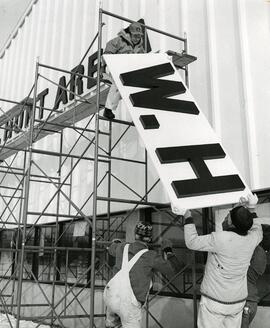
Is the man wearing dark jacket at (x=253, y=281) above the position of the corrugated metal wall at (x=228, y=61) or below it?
below

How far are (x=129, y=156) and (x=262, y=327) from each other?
414 centimetres

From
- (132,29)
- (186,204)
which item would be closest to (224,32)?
(132,29)

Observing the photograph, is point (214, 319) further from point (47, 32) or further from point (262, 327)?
point (47, 32)

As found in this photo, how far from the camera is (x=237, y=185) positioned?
4.77 m

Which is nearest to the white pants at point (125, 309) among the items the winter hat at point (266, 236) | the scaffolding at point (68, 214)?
the scaffolding at point (68, 214)

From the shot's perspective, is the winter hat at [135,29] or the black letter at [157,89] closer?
the black letter at [157,89]

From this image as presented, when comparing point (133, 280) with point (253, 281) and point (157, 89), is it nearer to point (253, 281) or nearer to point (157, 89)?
point (253, 281)

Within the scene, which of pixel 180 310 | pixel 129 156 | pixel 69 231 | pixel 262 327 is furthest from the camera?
pixel 69 231

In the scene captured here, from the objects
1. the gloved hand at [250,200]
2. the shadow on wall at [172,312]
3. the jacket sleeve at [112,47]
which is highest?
the jacket sleeve at [112,47]

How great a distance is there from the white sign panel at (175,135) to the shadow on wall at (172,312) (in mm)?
2605

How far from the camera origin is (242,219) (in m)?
4.33

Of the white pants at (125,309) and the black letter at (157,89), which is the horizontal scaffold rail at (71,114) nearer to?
the black letter at (157,89)

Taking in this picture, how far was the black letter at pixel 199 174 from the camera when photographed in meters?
4.58

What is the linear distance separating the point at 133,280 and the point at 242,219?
1.48 metres
